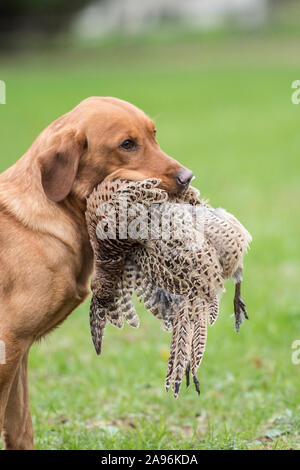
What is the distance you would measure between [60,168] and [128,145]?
1.15 ft

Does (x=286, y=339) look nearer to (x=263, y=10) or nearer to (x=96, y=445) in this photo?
(x=96, y=445)

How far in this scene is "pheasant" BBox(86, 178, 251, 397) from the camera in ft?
10.9

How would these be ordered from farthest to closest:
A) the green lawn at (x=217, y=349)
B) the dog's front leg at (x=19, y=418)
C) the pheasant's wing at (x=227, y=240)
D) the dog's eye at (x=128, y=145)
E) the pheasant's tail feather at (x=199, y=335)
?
the green lawn at (x=217, y=349) < the dog's front leg at (x=19, y=418) < the dog's eye at (x=128, y=145) < the pheasant's wing at (x=227, y=240) < the pheasant's tail feather at (x=199, y=335)

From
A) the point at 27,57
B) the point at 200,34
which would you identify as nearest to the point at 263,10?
the point at 200,34

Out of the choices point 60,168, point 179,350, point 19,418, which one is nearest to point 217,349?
point 19,418

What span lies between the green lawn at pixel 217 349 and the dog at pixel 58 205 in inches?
17.6

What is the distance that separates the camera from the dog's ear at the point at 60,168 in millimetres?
3459

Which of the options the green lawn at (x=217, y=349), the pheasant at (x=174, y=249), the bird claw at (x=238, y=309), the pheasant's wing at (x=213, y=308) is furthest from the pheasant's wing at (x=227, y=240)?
the green lawn at (x=217, y=349)

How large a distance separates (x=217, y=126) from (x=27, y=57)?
1910cm

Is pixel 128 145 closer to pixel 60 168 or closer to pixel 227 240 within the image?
pixel 60 168

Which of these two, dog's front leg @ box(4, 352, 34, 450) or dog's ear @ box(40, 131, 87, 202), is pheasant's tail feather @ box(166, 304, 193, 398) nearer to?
dog's ear @ box(40, 131, 87, 202)

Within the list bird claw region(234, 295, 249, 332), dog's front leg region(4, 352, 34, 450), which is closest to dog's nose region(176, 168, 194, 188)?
bird claw region(234, 295, 249, 332)

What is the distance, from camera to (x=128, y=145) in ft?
11.6

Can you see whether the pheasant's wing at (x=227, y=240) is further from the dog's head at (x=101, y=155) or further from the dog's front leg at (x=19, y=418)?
the dog's front leg at (x=19, y=418)
